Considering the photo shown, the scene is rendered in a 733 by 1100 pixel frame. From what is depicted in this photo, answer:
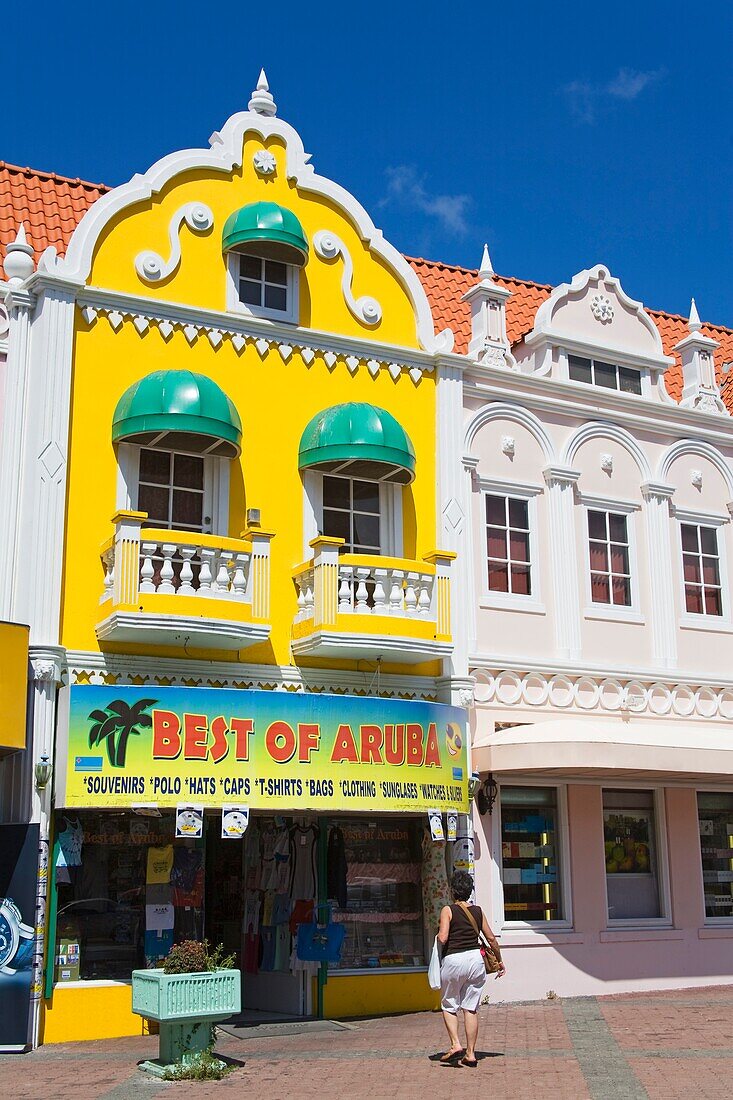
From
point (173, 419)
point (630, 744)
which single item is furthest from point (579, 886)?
point (173, 419)

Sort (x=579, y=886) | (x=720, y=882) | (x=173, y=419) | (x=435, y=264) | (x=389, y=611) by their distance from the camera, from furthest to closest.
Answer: (x=435, y=264) < (x=720, y=882) < (x=579, y=886) < (x=389, y=611) < (x=173, y=419)

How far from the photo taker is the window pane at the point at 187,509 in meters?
15.7

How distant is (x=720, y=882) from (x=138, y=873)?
9.12 meters

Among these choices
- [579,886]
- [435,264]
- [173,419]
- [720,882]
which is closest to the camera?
[173,419]

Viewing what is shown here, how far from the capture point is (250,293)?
1692 cm

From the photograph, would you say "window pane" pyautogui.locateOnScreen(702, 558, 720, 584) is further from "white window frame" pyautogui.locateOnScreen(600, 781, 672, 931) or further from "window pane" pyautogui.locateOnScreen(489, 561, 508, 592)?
"window pane" pyautogui.locateOnScreen(489, 561, 508, 592)

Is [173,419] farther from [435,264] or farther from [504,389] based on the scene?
[435,264]

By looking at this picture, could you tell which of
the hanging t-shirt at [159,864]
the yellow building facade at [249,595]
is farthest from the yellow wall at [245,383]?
the hanging t-shirt at [159,864]

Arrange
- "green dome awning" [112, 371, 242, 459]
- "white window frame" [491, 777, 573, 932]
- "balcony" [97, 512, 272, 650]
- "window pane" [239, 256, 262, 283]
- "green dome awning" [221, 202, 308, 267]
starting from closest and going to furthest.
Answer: "balcony" [97, 512, 272, 650] → "green dome awning" [112, 371, 242, 459] → "green dome awning" [221, 202, 308, 267] → "white window frame" [491, 777, 573, 932] → "window pane" [239, 256, 262, 283]

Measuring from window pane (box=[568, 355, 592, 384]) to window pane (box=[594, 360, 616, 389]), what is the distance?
0.58ft

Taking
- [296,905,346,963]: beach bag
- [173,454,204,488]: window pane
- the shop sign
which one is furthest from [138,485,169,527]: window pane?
[296,905,346,963]: beach bag

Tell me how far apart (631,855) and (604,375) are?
7.54 metres

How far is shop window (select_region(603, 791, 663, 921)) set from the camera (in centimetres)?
1802

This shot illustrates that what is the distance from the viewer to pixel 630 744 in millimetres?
16281
